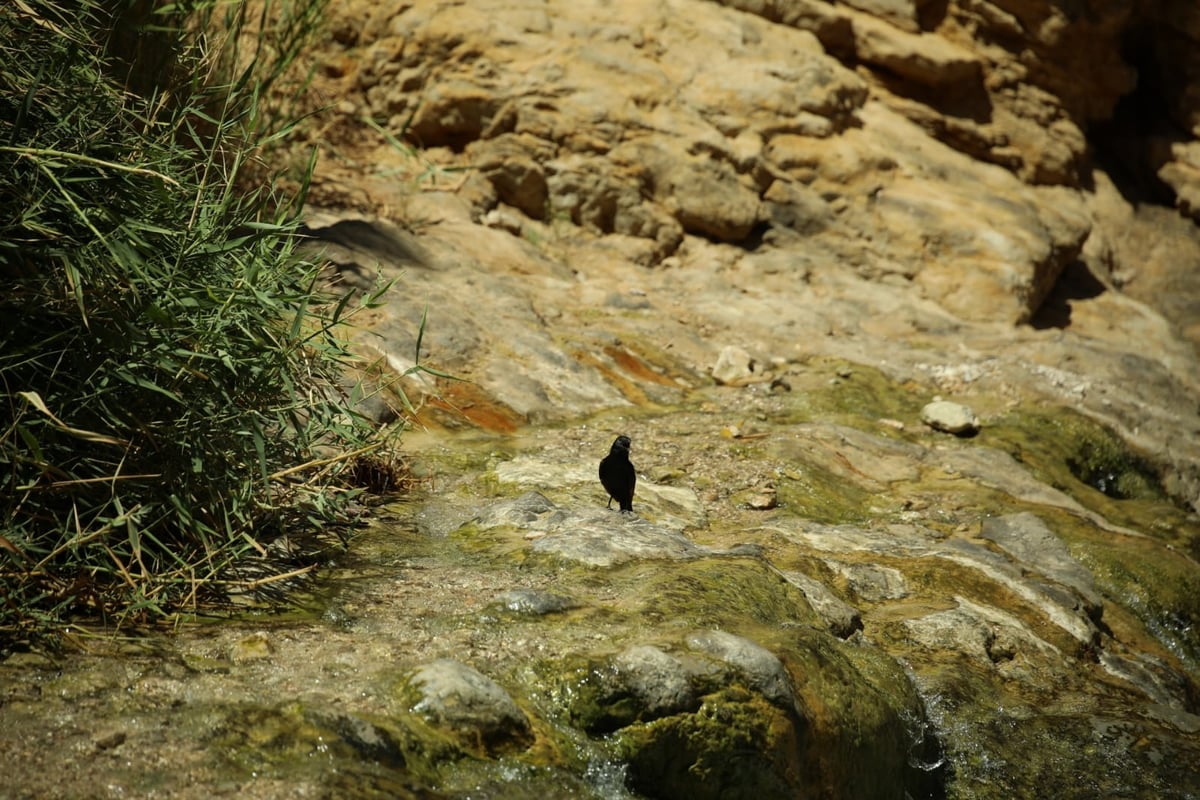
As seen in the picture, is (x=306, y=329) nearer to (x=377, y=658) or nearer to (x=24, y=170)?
(x=24, y=170)

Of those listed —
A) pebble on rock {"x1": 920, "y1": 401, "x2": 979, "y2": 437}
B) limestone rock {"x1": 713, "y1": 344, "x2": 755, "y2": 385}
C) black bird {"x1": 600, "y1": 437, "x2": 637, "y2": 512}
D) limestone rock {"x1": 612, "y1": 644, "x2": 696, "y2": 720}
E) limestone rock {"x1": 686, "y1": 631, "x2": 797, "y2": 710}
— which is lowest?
limestone rock {"x1": 713, "y1": 344, "x2": 755, "y2": 385}

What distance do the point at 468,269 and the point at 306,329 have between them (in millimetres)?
2355

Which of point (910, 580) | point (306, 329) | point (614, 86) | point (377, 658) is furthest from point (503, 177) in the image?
point (377, 658)

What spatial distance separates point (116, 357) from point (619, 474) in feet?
6.12

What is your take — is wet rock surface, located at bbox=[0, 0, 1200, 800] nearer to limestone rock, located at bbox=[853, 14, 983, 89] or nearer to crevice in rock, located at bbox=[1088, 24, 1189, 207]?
limestone rock, located at bbox=[853, 14, 983, 89]

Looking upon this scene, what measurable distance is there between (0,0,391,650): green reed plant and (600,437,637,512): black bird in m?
1.19

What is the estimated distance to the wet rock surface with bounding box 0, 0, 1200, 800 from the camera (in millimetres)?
2689

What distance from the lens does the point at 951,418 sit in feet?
20.8

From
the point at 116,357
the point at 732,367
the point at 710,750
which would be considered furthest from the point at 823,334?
the point at 116,357

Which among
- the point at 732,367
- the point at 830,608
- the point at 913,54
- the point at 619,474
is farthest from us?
the point at 913,54

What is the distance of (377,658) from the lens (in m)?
2.78

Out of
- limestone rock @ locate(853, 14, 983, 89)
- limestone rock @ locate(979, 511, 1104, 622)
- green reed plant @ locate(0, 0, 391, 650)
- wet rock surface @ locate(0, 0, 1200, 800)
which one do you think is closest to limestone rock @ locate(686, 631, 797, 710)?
wet rock surface @ locate(0, 0, 1200, 800)

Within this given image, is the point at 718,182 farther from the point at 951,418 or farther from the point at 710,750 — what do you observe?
the point at 710,750

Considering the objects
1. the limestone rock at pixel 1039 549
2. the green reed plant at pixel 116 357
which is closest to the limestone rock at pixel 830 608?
the limestone rock at pixel 1039 549
